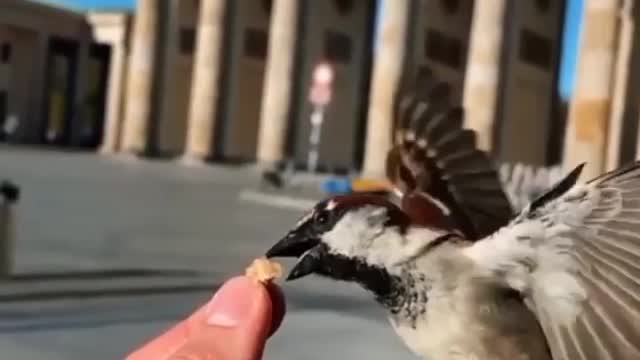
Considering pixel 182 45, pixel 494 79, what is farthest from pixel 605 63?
pixel 182 45

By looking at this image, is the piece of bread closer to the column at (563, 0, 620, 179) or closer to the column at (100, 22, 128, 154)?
the column at (563, 0, 620, 179)

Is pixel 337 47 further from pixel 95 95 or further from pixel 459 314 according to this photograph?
pixel 459 314

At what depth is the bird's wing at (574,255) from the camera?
224 cm

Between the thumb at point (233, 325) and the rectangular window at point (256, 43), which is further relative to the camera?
the rectangular window at point (256, 43)

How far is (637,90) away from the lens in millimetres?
28953

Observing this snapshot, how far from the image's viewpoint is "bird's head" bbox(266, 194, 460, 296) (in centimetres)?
225

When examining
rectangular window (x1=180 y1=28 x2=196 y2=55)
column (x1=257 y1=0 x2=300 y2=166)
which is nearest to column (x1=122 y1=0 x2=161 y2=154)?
rectangular window (x1=180 y1=28 x2=196 y2=55)

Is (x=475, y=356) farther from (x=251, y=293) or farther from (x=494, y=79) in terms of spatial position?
(x=494, y=79)

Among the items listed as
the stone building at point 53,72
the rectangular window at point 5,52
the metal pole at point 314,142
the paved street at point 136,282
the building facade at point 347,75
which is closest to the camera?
the paved street at point 136,282

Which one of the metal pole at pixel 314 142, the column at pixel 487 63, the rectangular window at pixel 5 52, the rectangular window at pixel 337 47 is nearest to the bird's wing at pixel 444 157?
the column at pixel 487 63

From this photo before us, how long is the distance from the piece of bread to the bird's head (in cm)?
5

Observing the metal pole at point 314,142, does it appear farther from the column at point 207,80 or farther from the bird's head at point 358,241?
the bird's head at point 358,241

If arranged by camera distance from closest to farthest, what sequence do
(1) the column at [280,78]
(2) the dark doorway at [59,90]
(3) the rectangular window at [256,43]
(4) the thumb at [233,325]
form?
1. (4) the thumb at [233,325]
2. (1) the column at [280,78]
3. (3) the rectangular window at [256,43]
4. (2) the dark doorway at [59,90]

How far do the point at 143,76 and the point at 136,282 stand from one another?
39281 millimetres
